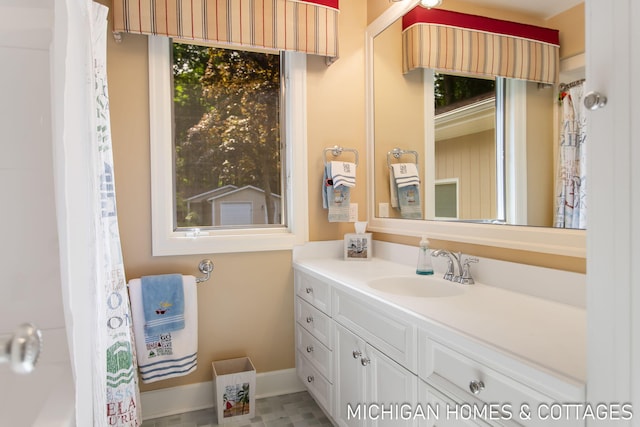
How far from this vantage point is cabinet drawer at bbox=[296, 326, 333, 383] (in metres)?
1.91

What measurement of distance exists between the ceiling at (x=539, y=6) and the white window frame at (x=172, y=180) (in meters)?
1.19

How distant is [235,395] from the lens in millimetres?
2076

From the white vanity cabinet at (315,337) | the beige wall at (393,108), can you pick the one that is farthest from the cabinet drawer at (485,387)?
the beige wall at (393,108)

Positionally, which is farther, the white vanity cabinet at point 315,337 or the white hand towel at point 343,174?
the white hand towel at point 343,174

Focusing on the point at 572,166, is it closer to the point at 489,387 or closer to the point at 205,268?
the point at 489,387

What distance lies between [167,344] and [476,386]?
5.24 feet

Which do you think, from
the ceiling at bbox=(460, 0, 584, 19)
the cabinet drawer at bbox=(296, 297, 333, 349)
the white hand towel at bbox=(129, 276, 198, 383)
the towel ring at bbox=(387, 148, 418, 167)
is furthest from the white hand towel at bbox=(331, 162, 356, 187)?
the ceiling at bbox=(460, 0, 584, 19)

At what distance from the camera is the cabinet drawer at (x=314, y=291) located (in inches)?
75.0

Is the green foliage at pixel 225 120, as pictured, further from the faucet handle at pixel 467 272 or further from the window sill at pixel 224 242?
the faucet handle at pixel 467 272

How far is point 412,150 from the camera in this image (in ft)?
7.16

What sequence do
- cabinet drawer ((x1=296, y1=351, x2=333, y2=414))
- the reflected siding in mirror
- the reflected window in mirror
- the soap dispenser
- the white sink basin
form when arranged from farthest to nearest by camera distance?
cabinet drawer ((x1=296, y1=351, x2=333, y2=414)) → the soap dispenser → the white sink basin → the reflected window in mirror → the reflected siding in mirror

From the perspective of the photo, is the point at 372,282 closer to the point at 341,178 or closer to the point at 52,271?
the point at 341,178

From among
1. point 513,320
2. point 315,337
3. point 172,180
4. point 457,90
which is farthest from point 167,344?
point 457,90

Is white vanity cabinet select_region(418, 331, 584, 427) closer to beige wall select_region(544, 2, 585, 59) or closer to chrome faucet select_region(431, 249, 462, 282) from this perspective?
chrome faucet select_region(431, 249, 462, 282)
